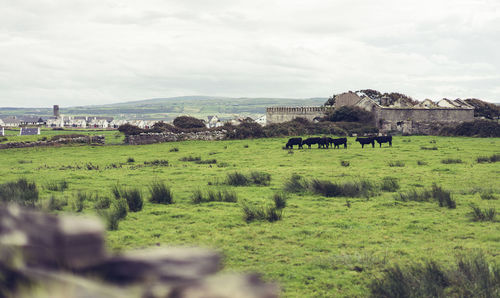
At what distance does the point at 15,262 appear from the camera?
2207 mm

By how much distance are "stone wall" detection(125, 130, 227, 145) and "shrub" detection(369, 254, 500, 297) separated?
4277cm

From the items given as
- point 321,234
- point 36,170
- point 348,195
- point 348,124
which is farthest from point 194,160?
point 348,124

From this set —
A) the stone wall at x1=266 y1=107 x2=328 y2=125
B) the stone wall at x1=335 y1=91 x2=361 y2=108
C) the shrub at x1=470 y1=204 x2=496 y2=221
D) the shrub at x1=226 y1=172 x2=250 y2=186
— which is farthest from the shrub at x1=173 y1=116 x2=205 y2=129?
the shrub at x1=470 y1=204 x2=496 y2=221

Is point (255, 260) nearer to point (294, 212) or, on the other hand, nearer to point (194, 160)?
point (294, 212)

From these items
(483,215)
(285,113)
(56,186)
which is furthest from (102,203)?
(285,113)

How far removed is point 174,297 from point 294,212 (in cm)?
1141

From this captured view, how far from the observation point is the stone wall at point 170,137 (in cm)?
4762

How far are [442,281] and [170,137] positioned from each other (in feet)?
147

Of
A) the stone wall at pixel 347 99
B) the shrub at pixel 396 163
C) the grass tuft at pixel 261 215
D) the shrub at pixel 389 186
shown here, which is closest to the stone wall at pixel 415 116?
the stone wall at pixel 347 99

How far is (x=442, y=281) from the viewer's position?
724 cm

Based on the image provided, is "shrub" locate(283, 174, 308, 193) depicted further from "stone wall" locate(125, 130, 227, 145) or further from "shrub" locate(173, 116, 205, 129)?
"shrub" locate(173, 116, 205, 129)

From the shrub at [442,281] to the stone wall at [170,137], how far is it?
4277cm

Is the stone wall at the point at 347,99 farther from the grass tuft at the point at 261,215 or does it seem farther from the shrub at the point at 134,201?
the grass tuft at the point at 261,215

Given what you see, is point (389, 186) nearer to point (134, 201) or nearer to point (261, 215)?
point (261, 215)
